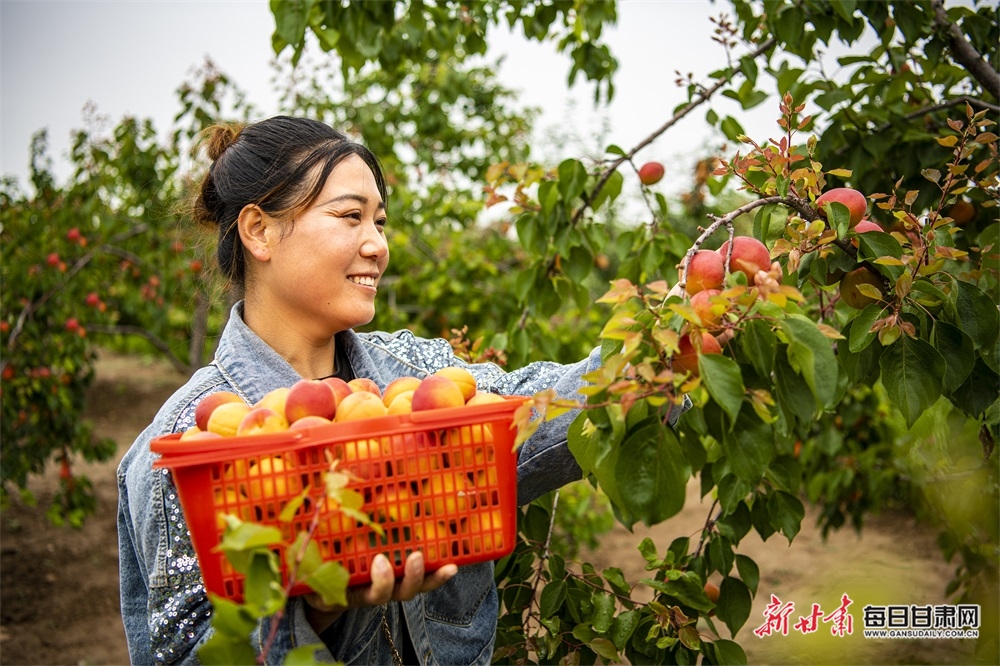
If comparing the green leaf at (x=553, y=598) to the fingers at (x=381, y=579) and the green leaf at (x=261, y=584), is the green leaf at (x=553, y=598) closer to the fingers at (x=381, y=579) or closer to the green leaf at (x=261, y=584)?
the fingers at (x=381, y=579)

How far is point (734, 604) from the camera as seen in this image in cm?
194

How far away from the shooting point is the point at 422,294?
4.53 m

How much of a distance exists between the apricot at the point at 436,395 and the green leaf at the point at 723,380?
1.23 feet

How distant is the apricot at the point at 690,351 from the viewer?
3.69ft

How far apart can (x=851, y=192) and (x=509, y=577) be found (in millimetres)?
1205

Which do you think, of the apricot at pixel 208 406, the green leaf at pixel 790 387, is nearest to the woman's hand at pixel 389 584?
the apricot at pixel 208 406

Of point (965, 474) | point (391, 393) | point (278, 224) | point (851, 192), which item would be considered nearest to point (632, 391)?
point (391, 393)

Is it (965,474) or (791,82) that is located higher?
(791,82)

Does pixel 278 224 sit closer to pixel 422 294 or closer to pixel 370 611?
pixel 370 611

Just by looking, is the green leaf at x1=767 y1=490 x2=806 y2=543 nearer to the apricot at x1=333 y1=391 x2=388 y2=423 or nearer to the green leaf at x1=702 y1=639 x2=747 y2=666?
the green leaf at x1=702 y1=639 x2=747 y2=666

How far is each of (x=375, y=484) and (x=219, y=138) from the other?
115 cm

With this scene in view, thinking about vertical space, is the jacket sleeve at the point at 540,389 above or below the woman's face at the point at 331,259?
below

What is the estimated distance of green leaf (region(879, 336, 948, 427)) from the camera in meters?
1.44

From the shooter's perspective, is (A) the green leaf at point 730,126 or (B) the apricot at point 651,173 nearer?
(A) the green leaf at point 730,126
